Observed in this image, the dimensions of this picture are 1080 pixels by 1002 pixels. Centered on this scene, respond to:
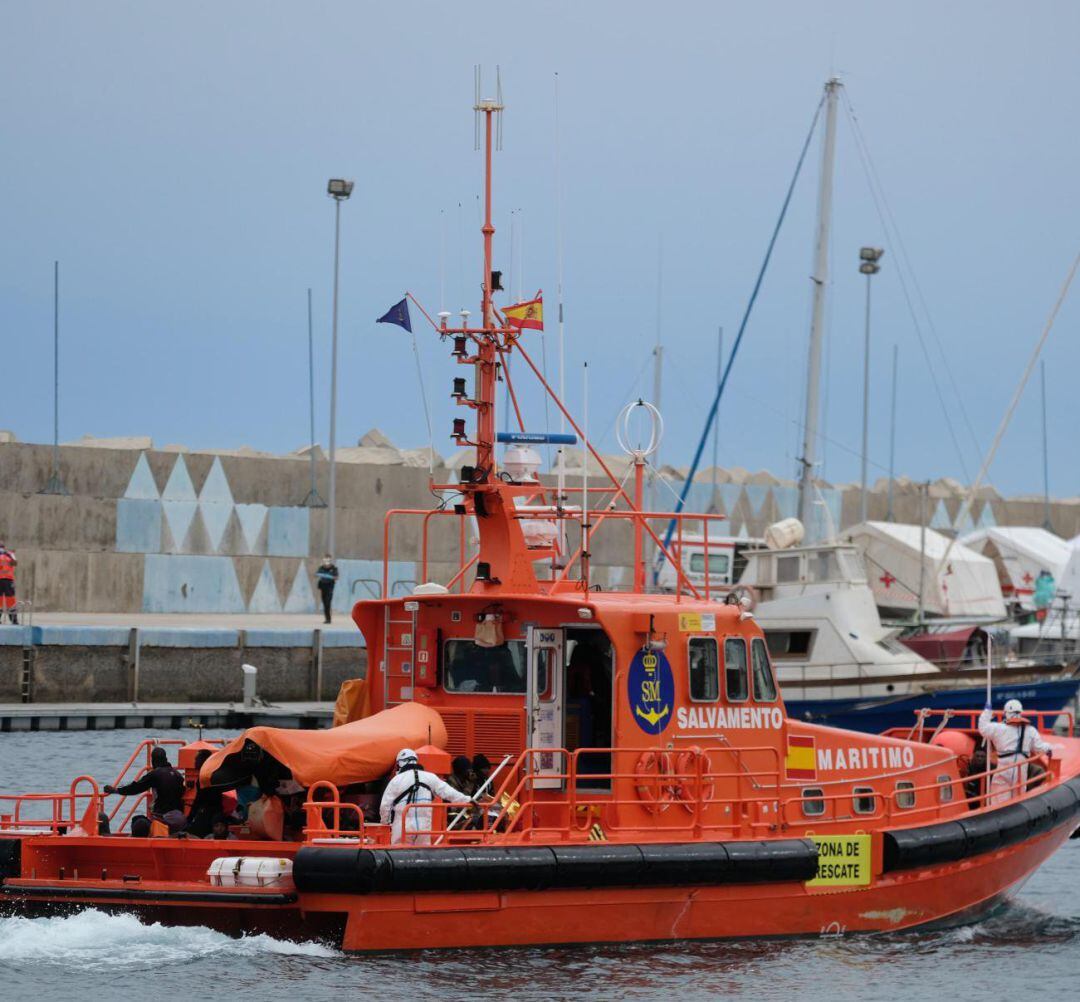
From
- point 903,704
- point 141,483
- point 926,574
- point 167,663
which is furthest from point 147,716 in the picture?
point 926,574

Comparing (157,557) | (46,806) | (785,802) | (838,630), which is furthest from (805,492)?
(785,802)

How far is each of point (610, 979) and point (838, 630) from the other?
17.0 metres

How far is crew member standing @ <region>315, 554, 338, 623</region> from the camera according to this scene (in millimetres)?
32531

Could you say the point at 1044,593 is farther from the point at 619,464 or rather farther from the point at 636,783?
the point at 636,783

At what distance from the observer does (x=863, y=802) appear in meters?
14.1

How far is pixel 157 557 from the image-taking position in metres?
33.7

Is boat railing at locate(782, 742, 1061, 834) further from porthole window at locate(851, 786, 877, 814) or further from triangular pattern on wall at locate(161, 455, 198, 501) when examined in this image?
triangular pattern on wall at locate(161, 455, 198, 501)

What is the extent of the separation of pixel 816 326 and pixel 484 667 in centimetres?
1710

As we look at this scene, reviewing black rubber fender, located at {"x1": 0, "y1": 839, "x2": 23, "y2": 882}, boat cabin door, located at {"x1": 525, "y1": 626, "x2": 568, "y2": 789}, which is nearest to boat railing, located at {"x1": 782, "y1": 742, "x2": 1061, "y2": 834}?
boat cabin door, located at {"x1": 525, "y1": 626, "x2": 568, "y2": 789}

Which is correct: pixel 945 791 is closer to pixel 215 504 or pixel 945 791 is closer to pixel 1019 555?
pixel 215 504

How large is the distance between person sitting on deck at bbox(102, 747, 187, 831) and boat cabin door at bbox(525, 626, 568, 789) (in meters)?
2.40

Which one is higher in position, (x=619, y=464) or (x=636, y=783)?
(x=619, y=464)

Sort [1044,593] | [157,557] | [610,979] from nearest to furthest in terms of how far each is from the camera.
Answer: [610,979], [157,557], [1044,593]

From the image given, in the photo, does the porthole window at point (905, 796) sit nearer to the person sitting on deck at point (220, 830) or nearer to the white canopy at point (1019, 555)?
the person sitting on deck at point (220, 830)
